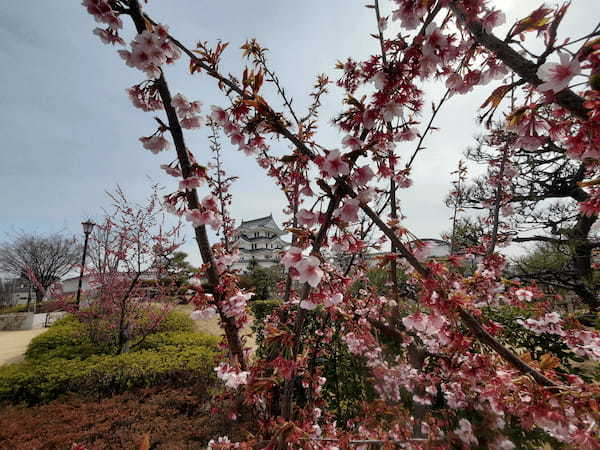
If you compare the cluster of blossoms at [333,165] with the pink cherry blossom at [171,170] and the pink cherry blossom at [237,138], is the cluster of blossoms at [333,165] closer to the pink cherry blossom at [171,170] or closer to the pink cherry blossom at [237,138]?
the pink cherry blossom at [237,138]

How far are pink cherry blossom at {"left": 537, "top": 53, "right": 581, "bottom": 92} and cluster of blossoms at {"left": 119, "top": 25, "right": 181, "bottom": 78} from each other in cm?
164

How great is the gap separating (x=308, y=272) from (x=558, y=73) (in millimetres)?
1115

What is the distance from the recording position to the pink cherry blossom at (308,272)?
3.37ft

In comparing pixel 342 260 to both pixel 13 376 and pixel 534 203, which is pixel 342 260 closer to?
pixel 534 203

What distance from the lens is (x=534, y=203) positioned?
6859mm

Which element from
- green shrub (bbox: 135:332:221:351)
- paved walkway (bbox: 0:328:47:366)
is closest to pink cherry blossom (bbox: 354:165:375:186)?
green shrub (bbox: 135:332:221:351)

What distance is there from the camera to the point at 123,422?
351cm

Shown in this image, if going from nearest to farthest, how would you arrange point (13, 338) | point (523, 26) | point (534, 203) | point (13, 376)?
point (523, 26) → point (13, 376) → point (534, 203) → point (13, 338)

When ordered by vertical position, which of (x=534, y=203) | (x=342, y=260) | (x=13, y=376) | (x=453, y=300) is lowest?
(x=13, y=376)

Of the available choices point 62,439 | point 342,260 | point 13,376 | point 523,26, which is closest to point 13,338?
point 13,376

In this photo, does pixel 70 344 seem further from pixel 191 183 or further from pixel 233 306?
pixel 191 183

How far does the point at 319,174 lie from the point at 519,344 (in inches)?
166

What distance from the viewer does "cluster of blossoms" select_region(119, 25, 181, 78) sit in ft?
4.18

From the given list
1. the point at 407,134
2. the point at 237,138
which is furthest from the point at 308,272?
the point at 407,134
